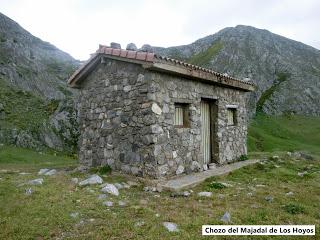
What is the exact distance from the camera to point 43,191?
8141 millimetres

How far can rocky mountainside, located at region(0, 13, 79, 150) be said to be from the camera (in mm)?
21628

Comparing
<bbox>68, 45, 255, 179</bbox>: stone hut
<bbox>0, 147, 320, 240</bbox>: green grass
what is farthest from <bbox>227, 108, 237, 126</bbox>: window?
<bbox>0, 147, 320, 240</bbox>: green grass

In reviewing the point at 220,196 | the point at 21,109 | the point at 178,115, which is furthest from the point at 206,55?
the point at 220,196

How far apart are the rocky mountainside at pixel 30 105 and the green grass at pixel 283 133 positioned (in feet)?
46.4

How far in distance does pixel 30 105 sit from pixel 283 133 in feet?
72.9

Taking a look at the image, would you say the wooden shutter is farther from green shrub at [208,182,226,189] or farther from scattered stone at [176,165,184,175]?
green shrub at [208,182,226,189]

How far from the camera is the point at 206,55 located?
162 feet

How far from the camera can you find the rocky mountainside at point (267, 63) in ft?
126

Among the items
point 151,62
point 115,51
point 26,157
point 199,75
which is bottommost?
point 26,157

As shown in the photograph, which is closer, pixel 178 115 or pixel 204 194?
pixel 204 194

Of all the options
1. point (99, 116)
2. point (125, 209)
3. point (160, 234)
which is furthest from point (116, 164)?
point (160, 234)

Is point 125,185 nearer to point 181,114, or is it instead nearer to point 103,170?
point 103,170

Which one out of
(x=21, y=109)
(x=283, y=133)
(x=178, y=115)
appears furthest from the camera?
(x=283, y=133)

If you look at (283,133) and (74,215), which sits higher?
(283,133)
